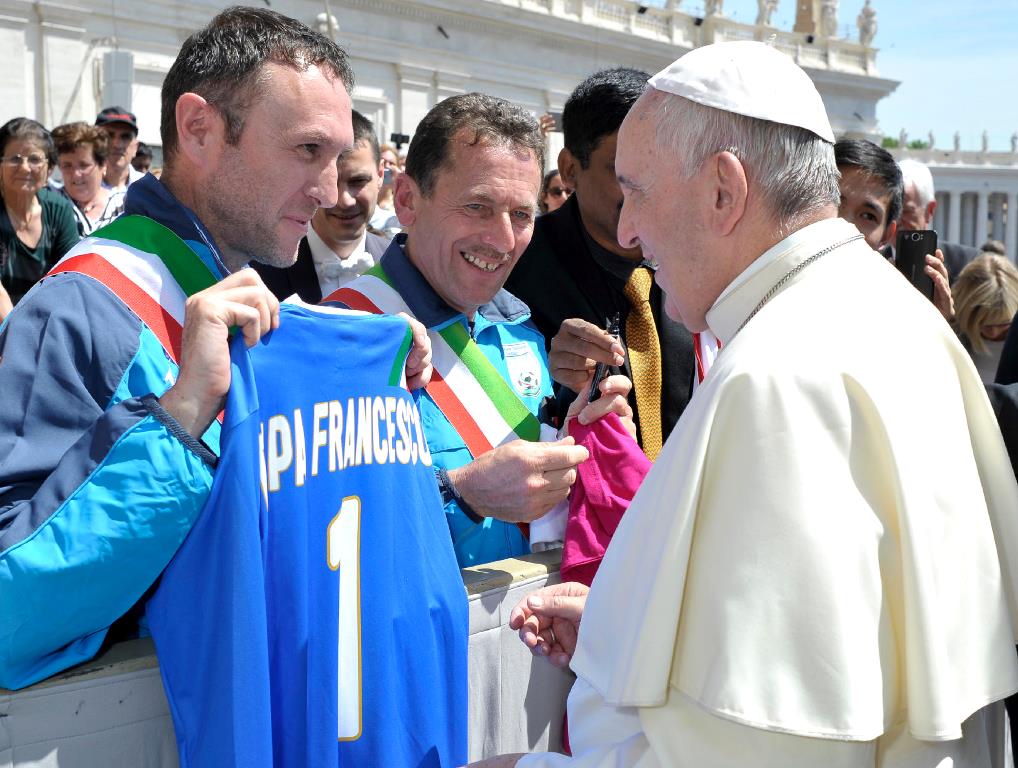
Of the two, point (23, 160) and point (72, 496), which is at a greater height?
point (23, 160)

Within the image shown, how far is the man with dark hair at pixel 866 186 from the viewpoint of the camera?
15.0 feet

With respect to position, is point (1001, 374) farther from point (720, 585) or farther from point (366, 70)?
point (366, 70)

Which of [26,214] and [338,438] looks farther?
[26,214]

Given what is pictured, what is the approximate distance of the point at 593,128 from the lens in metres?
3.72

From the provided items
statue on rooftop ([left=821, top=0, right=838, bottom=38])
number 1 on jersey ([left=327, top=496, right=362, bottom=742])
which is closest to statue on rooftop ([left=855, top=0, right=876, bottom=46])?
statue on rooftop ([left=821, top=0, right=838, bottom=38])

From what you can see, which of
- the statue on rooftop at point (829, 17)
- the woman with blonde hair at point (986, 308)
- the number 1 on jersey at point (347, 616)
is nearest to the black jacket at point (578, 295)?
the number 1 on jersey at point (347, 616)

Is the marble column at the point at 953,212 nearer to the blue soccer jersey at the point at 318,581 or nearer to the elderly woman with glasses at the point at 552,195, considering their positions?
the elderly woman with glasses at the point at 552,195

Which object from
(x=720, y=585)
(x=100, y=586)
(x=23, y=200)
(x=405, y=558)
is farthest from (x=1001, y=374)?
(x=23, y=200)

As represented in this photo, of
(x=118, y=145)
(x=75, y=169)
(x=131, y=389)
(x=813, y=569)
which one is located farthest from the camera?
(x=118, y=145)

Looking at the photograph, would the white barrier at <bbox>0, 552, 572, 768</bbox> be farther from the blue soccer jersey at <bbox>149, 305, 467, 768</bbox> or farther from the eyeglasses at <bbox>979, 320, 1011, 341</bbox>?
the eyeglasses at <bbox>979, 320, 1011, 341</bbox>

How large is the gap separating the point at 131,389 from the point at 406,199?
51.2 inches

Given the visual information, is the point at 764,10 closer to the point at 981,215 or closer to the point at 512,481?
the point at 981,215

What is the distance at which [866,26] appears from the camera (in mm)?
49281

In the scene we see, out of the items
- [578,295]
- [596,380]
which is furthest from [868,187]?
[596,380]
